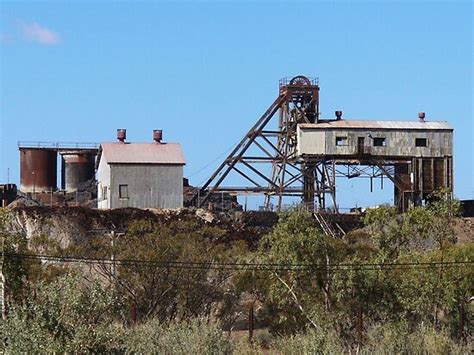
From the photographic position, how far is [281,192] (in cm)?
6281

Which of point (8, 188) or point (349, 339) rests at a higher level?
point (8, 188)

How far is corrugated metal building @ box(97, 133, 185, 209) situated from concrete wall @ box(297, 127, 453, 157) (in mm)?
7851

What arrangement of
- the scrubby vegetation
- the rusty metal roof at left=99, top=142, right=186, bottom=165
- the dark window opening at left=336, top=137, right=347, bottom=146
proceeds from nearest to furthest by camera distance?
the scrubby vegetation
the rusty metal roof at left=99, top=142, right=186, bottom=165
the dark window opening at left=336, top=137, right=347, bottom=146

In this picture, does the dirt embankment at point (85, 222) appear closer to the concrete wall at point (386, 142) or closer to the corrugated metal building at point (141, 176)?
the corrugated metal building at point (141, 176)

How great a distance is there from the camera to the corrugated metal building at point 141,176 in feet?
199

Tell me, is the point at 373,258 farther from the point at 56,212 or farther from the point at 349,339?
the point at 56,212

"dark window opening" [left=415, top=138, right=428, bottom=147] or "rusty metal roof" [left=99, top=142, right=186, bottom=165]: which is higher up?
"dark window opening" [left=415, top=138, right=428, bottom=147]

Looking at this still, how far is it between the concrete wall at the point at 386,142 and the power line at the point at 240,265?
23.0 meters

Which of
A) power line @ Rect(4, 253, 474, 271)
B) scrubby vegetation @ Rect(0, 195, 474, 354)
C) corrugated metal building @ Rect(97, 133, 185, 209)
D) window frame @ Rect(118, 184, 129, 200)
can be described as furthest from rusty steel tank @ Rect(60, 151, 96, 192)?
power line @ Rect(4, 253, 474, 271)

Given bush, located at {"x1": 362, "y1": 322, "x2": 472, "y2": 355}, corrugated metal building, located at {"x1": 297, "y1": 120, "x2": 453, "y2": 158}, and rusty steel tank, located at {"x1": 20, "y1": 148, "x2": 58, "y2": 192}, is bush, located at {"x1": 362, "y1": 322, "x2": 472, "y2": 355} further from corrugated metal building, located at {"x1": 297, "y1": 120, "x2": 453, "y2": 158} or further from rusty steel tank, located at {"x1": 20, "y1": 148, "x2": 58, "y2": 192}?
rusty steel tank, located at {"x1": 20, "y1": 148, "x2": 58, "y2": 192}

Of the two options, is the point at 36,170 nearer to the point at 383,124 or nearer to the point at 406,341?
the point at 383,124

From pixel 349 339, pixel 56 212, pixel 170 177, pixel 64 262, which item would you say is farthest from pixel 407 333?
pixel 170 177

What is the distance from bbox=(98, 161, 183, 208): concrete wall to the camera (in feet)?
199

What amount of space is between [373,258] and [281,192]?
27542 millimetres
